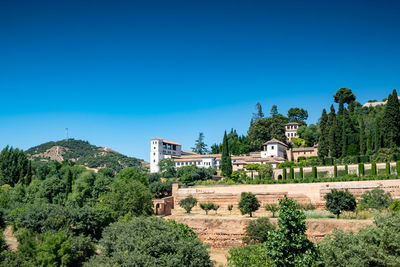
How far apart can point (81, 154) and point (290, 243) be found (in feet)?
407

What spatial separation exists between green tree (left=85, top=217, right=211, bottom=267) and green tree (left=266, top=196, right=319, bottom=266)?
444cm

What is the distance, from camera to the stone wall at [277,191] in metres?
31.1

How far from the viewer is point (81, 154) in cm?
13038

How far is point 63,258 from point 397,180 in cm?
2732

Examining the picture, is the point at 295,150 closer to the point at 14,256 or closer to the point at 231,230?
the point at 231,230

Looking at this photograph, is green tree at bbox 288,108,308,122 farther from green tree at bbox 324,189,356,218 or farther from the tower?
green tree at bbox 324,189,356,218

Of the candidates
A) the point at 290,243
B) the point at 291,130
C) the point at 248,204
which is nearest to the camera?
the point at 290,243

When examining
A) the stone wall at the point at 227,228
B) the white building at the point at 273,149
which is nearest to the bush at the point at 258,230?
the stone wall at the point at 227,228

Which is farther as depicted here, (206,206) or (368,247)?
(206,206)

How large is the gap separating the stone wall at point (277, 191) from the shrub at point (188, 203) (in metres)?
2.05

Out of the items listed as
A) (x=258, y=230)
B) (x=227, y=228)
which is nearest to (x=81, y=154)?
(x=227, y=228)

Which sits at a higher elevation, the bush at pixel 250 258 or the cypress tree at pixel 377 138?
the cypress tree at pixel 377 138

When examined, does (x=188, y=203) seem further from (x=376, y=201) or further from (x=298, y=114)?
(x=298, y=114)

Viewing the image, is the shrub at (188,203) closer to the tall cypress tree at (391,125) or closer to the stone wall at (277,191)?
the stone wall at (277,191)
